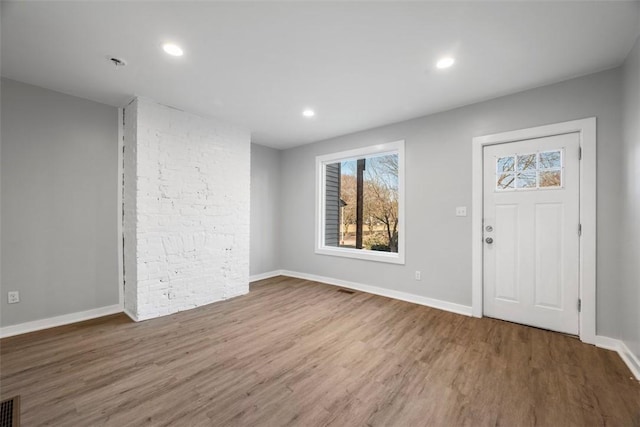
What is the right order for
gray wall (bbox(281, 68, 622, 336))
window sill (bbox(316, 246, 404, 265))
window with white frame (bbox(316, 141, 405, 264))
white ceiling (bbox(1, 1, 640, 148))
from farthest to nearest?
window with white frame (bbox(316, 141, 405, 264))
window sill (bbox(316, 246, 404, 265))
gray wall (bbox(281, 68, 622, 336))
white ceiling (bbox(1, 1, 640, 148))

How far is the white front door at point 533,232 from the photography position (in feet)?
8.66

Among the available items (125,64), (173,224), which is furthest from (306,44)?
(173,224)

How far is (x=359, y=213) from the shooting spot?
4777 millimetres

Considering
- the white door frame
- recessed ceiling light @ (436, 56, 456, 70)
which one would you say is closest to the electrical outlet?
recessed ceiling light @ (436, 56, 456, 70)

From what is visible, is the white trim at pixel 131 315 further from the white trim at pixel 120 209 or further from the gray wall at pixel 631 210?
the gray wall at pixel 631 210

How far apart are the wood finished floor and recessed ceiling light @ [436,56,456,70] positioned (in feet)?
8.70

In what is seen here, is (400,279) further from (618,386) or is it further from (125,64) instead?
(125,64)

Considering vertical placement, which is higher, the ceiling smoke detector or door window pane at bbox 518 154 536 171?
the ceiling smoke detector

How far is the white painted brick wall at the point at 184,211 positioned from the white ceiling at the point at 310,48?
457 millimetres

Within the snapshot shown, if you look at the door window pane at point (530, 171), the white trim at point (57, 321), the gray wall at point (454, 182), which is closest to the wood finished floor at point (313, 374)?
the white trim at point (57, 321)

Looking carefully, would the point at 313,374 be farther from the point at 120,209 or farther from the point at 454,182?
the point at 120,209

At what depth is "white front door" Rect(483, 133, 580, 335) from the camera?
264cm

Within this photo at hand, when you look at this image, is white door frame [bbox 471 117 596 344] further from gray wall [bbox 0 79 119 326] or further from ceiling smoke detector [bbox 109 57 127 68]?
gray wall [bbox 0 79 119 326]

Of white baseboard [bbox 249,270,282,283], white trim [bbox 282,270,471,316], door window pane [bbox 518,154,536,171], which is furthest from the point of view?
white baseboard [bbox 249,270,282,283]
